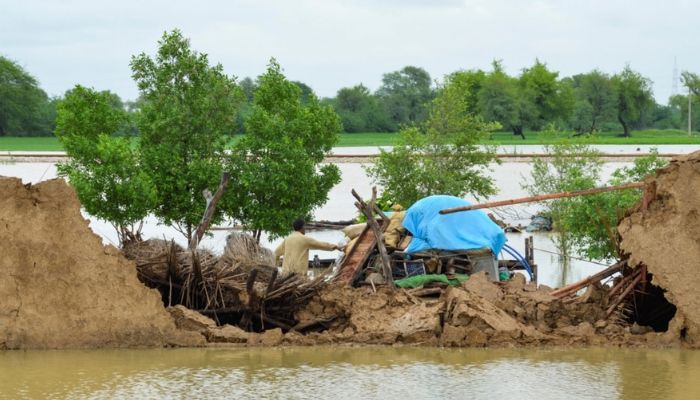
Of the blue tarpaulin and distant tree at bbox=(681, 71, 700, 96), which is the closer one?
the blue tarpaulin

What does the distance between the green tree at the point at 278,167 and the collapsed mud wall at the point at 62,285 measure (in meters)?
10.0

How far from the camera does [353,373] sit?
13.2 meters

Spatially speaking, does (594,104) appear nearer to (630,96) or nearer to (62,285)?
(630,96)

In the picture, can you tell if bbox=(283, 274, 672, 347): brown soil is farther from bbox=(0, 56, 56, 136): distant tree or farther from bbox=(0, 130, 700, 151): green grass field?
bbox=(0, 56, 56, 136): distant tree

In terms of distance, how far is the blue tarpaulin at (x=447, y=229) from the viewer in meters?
16.9

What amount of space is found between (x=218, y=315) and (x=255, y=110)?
1075 cm

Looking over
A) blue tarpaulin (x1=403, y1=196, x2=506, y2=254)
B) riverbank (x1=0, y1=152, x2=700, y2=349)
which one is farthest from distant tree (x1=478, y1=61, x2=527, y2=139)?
riverbank (x1=0, y1=152, x2=700, y2=349)

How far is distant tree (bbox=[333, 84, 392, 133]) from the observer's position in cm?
9038

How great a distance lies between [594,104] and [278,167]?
70001mm

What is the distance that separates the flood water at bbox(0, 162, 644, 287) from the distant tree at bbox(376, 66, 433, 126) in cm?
3396

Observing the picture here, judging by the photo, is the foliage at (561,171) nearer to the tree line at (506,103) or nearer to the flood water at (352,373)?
the flood water at (352,373)

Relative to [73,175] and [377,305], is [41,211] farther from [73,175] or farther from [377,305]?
[73,175]

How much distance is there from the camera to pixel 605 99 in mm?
90188

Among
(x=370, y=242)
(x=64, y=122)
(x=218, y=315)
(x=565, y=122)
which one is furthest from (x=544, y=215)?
(x=565, y=122)
